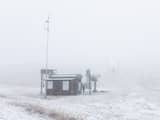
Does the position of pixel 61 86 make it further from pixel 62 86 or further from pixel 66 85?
pixel 66 85

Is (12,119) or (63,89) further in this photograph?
(63,89)

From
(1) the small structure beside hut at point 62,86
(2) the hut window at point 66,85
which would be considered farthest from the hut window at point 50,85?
(2) the hut window at point 66,85

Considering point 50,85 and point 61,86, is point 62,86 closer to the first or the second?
point 61,86

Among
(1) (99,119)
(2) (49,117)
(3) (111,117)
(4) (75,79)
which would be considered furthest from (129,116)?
(4) (75,79)

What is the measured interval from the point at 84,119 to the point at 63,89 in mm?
26442

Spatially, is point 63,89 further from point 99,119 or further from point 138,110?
point 99,119

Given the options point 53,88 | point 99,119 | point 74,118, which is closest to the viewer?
point 74,118

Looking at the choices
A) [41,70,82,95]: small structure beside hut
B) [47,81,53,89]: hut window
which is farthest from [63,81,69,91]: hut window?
[47,81,53,89]: hut window

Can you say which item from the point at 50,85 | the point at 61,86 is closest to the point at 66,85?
the point at 61,86

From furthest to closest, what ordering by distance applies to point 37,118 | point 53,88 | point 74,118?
point 53,88 → point 74,118 → point 37,118

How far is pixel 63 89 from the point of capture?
43.2m

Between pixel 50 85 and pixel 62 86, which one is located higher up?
pixel 50 85

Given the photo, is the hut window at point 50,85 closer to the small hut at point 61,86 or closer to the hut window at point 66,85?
the small hut at point 61,86

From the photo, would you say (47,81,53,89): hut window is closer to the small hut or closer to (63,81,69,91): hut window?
the small hut
